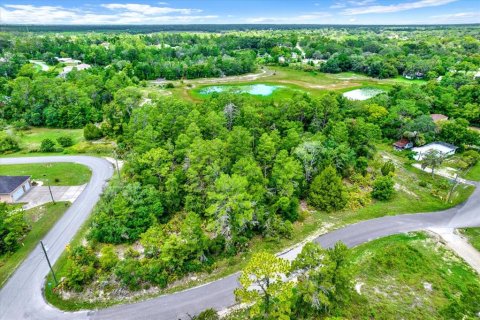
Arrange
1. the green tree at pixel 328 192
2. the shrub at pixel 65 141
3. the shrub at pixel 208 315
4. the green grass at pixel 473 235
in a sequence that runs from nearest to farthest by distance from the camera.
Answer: the shrub at pixel 208 315, the green grass at pixel 473 235, the green tree at pixel 328 192, the shrub at pixel 65 141

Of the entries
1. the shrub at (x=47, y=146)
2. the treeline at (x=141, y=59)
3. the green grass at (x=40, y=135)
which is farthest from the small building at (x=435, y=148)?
the treeline at (x=141, y=59)

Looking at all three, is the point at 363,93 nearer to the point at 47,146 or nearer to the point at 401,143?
the point at 401,143

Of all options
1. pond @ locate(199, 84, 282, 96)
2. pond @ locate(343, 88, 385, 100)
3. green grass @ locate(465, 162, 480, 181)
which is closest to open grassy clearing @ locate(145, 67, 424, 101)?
pond @ locate(199, 84, 282, 96)

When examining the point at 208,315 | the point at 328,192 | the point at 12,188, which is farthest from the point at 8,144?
the point at 328,192

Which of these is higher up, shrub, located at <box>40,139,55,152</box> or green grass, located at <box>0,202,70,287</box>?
shrub, located at <box>40,139,55,152</box>

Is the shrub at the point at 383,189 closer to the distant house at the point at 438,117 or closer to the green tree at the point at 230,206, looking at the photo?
the green tree at the point at 230,206

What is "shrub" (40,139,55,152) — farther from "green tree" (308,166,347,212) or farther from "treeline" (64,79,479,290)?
"green tree" (308,166,347,212)

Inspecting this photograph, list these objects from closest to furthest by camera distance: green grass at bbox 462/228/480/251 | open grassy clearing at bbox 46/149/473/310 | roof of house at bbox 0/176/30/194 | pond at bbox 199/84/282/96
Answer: open grassy clearing at bbox 46/149/473/310 < green grass at bbox 462/228/480/251 < roof of house at bbox 0/176/30/194 < pond at bbox 199/84/282/96
